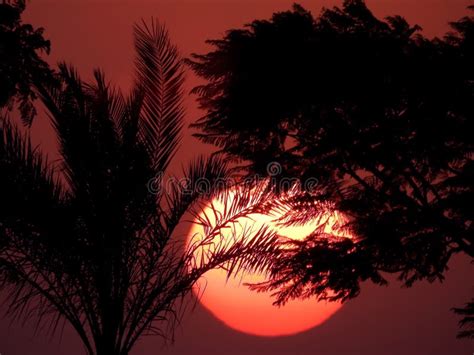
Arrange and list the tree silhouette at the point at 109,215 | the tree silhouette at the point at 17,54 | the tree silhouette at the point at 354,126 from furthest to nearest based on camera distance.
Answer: the tree silhouette at the point at 354,126
the tree silhouette at the point at 17,54
the tree silhouette at the point at 109,215

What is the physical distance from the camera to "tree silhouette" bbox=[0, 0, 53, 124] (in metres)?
6.02

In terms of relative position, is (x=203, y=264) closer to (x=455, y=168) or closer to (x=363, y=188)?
(x=363, y=188)

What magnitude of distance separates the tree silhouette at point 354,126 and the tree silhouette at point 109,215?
1292 millimetres

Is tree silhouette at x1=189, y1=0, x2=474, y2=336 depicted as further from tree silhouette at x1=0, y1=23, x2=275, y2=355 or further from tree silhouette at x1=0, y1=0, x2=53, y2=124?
tree silhouette at x1=0, y1=0, x2=53, y2=124

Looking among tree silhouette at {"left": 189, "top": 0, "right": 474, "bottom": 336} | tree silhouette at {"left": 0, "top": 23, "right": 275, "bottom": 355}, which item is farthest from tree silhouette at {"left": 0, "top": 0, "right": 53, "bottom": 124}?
tree silhouette at {"left": 189, "top": 0, "right": 474, "bottom": 336}

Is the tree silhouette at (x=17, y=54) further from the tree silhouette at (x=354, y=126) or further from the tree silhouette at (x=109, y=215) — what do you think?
the tree silhouette at (x=354, y=126)

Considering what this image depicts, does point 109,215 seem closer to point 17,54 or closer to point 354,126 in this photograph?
point 17,54

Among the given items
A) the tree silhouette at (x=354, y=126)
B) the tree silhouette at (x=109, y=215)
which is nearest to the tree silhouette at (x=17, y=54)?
the tree silhouette at (x=109, y=215)

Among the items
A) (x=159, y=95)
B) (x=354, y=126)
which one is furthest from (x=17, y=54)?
(x=354, y=126)

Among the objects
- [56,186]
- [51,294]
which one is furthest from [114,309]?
[56,186]

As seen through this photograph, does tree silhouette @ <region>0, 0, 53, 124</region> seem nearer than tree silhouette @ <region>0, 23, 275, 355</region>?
No

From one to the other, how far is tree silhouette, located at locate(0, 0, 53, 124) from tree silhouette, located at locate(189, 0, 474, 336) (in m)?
2.46

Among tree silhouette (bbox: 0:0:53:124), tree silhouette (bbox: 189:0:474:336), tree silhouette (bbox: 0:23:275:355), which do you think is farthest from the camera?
tree silhouette (bbox: 189:0:474:336)

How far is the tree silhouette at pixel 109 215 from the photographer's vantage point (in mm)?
5492
